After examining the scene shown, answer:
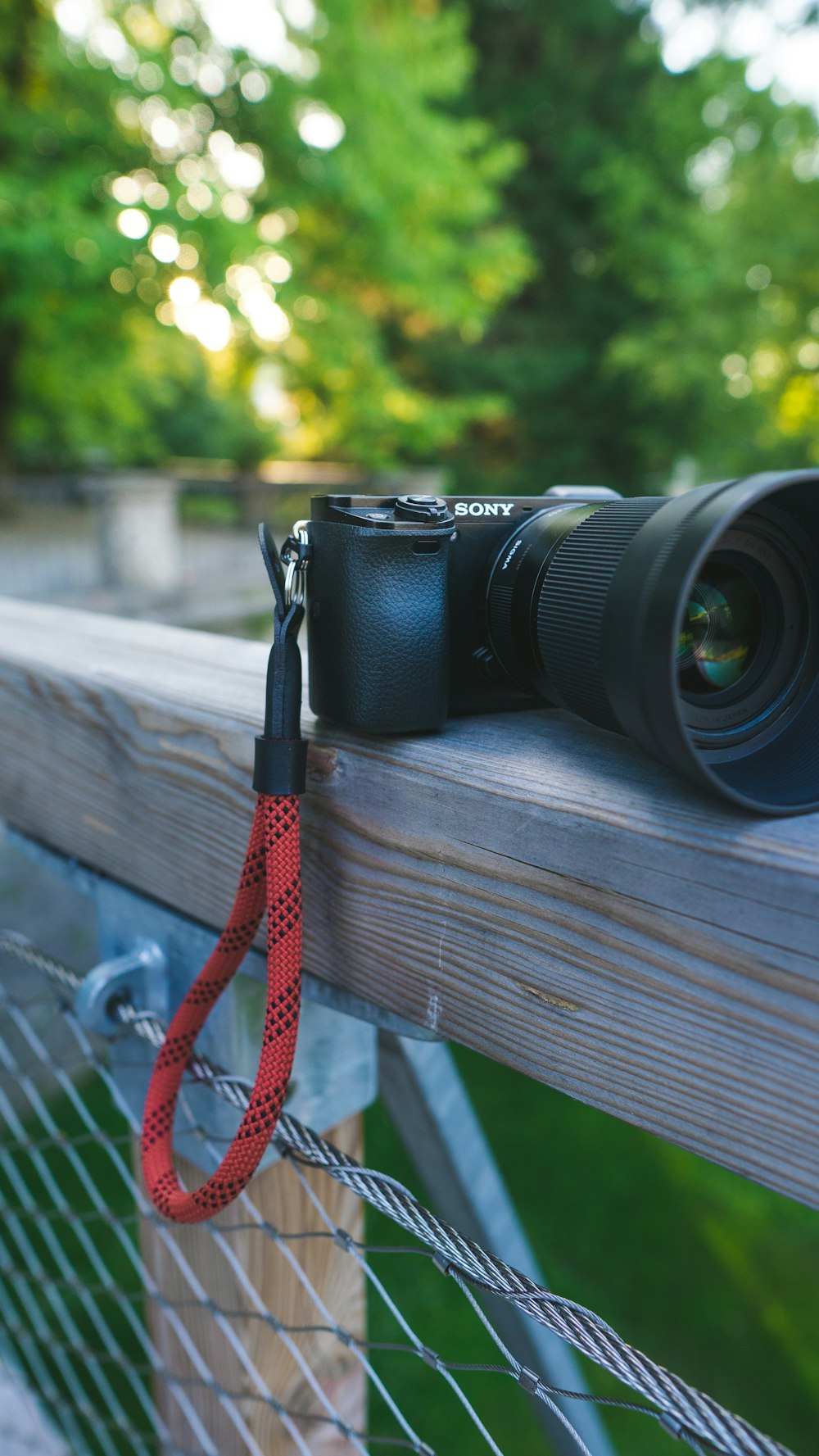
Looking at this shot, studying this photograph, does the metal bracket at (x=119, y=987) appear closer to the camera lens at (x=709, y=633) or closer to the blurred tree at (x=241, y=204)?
the camera lens at (x=709, y=633)

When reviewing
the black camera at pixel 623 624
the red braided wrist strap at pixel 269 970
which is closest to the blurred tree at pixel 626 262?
the black camera at pixel 623 624

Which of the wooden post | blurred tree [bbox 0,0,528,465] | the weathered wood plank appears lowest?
the wooden post

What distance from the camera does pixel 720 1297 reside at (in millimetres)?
2572

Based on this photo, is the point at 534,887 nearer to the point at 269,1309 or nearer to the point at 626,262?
the point at 269,1309

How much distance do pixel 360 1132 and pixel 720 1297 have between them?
2.34 m

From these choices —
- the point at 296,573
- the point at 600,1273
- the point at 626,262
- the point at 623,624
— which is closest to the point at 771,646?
the point at 623,624

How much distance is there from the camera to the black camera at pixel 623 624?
1.36ft

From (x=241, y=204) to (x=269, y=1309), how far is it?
22.8 feet

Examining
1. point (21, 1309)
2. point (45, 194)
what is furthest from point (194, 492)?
point (21, 1309)

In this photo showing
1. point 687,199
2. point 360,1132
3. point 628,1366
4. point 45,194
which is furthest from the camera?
point 687,199

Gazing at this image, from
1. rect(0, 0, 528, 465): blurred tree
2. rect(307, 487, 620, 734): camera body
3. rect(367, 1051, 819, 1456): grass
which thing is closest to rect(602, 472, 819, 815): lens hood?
rect(307, 487, 620, 734): camera body

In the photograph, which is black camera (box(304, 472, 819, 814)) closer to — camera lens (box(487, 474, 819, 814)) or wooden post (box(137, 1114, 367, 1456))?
camera lens (box(487, 474, 819, 814))

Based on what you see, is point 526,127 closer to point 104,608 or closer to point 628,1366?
point 104,608

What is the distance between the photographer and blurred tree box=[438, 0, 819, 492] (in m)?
9.81
